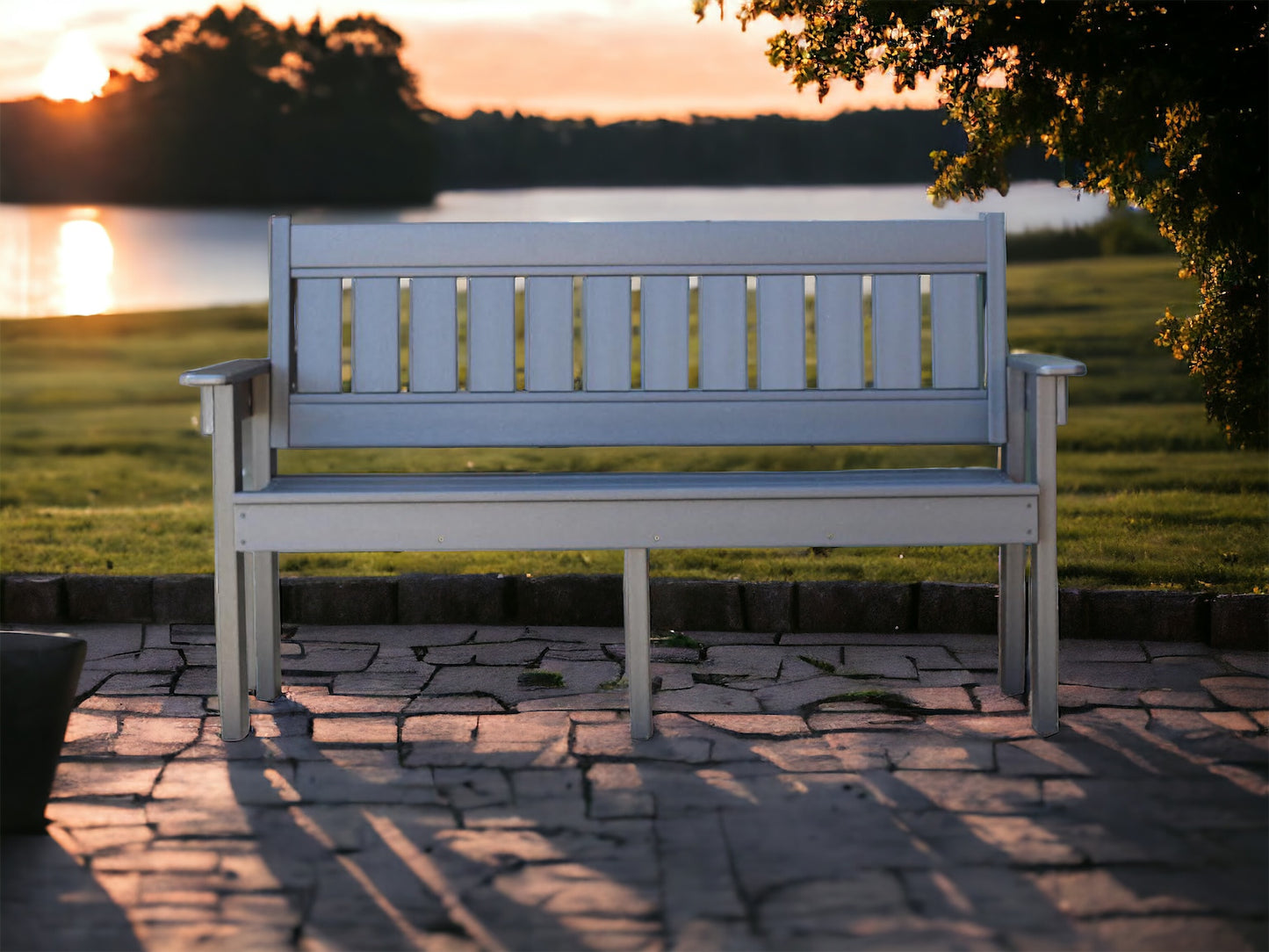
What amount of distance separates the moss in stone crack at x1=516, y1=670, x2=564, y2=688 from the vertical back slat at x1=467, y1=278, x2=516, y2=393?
73 centimetres

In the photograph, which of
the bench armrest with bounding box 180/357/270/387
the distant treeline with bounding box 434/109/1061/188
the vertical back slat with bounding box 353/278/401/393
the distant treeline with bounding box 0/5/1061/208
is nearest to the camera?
the bench armrest with bounding box 180/357/270/387

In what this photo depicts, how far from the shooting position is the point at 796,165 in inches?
448

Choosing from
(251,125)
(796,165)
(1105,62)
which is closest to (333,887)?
(1105,62)

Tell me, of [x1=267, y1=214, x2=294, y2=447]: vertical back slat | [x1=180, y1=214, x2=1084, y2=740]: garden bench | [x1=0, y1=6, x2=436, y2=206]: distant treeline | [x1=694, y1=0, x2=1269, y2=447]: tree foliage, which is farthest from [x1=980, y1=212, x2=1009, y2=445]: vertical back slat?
[x1=0, y1=6, x2=436, y2=206]: distant treeline

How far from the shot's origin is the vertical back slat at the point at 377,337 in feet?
11.6

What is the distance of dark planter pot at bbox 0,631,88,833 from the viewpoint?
257 centimetres

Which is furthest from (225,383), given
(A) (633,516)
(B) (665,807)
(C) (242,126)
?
(C) (242,126)

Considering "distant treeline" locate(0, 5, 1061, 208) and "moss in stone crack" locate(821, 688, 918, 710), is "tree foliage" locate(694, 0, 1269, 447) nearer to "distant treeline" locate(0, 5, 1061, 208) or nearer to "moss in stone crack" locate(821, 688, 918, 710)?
"moss in stone crack" locate(821, 688, 918, 710)

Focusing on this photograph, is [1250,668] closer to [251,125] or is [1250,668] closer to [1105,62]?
[1105,62]

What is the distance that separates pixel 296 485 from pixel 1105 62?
2.33 meters

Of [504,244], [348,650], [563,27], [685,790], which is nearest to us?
[685,790]

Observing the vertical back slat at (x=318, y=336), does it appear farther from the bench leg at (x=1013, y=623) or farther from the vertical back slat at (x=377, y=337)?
the bench leg at (x=1013, y=623)

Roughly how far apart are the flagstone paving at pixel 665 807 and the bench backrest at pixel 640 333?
0.65 metres

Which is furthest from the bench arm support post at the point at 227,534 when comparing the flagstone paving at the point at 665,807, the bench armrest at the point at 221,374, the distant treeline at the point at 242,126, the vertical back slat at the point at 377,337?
the distant treeline at the point at 242,126
